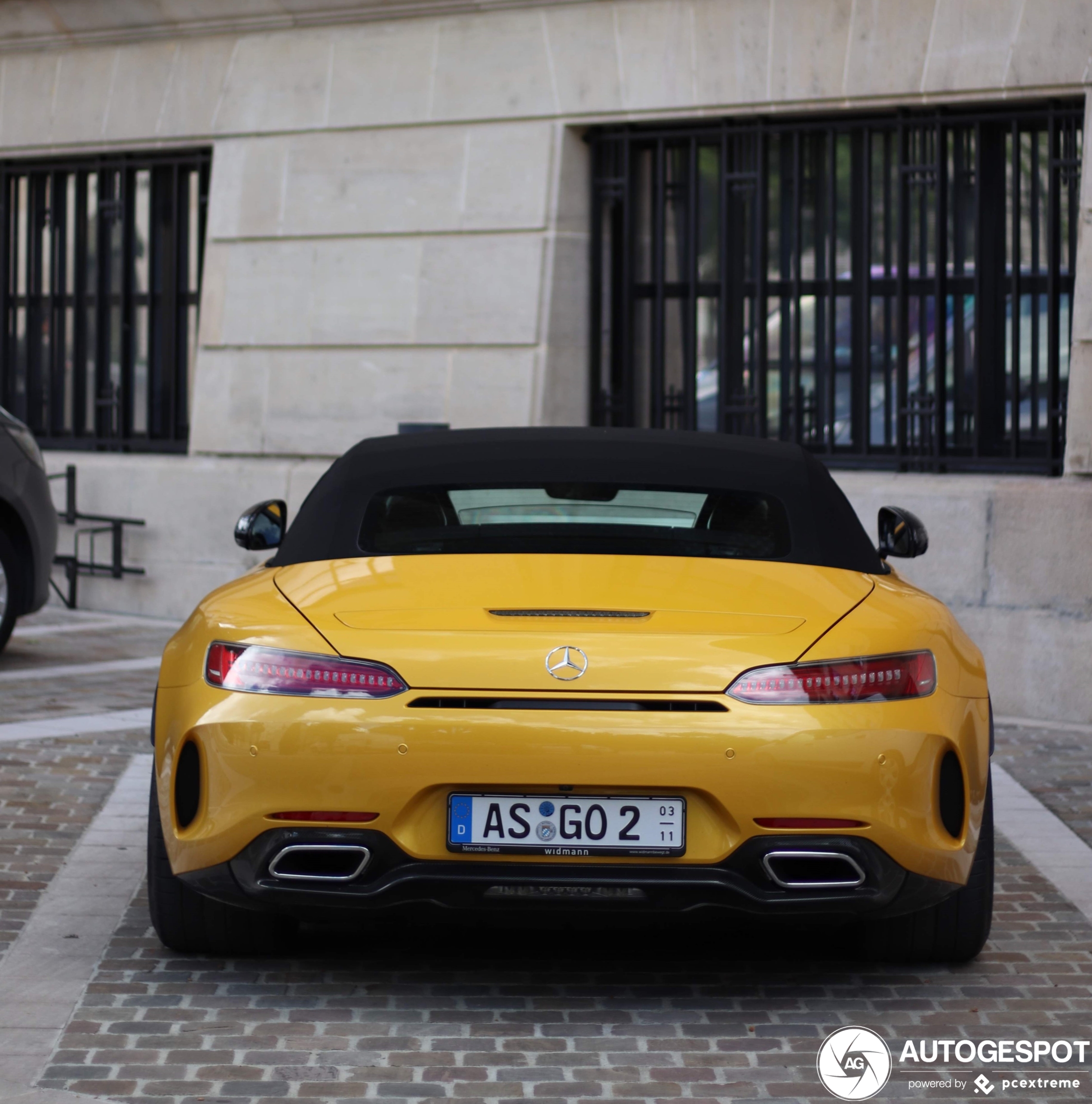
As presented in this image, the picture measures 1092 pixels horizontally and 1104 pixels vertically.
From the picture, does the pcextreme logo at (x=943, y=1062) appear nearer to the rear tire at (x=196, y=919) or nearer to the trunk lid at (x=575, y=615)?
the trunk lid at (x=575, y=615)

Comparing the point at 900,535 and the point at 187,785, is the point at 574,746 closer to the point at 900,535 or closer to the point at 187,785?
the point at 187,785

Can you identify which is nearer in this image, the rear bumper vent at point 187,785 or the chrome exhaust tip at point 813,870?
the chrome exhaust tip at point 813,870

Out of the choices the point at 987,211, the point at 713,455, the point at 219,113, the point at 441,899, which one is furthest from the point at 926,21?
the point at 441,899

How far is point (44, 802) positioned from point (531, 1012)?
115 inches

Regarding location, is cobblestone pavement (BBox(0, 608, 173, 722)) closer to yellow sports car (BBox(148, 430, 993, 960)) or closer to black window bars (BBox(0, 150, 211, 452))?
black window bars (BBox(0, 150, 211, 452))

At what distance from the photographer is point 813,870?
12.0ft

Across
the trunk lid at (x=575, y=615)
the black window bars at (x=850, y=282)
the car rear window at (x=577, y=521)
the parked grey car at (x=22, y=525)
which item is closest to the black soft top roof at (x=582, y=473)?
the car rear window at (x=577, y=521)

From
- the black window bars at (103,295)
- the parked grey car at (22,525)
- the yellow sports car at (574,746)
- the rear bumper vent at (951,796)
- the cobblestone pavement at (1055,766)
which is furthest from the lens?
the black window bars at (103,295)

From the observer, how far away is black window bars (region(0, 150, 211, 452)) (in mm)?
12492

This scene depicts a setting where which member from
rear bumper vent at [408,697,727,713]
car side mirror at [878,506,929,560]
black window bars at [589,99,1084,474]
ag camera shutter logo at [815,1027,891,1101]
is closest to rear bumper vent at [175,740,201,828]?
rear bumper vent at [408,697,727,713]

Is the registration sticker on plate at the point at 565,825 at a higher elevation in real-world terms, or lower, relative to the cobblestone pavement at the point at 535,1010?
higher

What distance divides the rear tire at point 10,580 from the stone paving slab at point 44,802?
5.89ft

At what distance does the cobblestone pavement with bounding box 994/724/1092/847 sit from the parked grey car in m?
5.01

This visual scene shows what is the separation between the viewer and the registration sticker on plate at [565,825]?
3.57 meters
